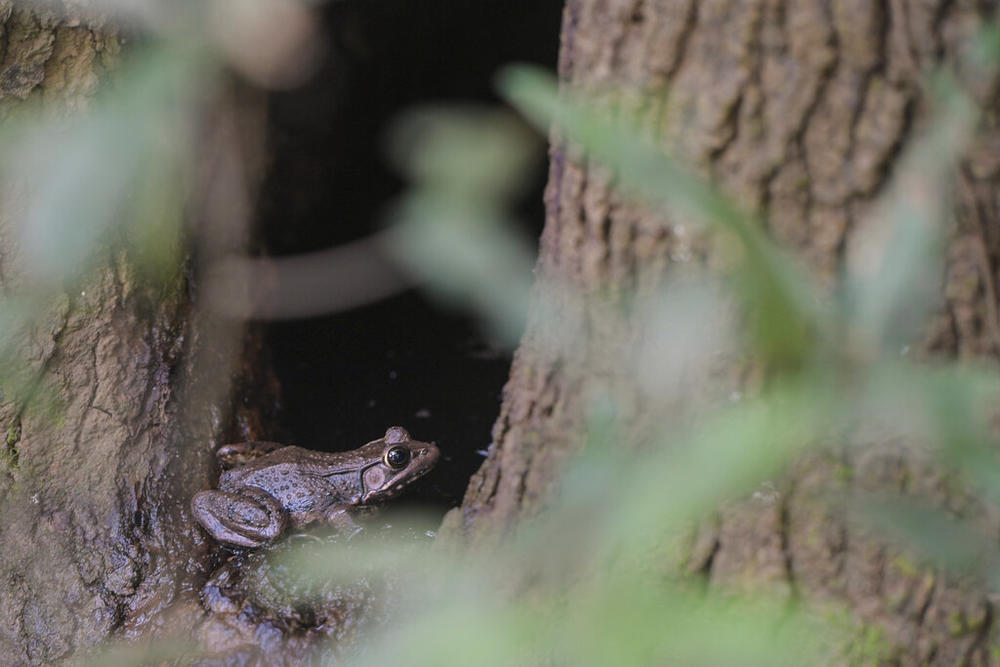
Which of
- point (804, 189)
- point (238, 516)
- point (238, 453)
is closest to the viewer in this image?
point (804, 189)

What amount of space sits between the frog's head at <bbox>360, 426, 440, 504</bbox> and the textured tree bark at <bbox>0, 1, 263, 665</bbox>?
864 millimetres

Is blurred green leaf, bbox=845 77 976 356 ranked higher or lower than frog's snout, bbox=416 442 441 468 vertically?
higher

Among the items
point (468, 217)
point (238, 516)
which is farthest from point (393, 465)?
point (468, 217)

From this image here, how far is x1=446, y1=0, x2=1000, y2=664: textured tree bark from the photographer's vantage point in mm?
1370

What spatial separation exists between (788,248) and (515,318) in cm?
67

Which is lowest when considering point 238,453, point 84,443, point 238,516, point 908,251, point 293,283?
point 238,516

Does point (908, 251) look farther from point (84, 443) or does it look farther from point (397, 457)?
point (397, 457)

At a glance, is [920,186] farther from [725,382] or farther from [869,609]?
[869,609]

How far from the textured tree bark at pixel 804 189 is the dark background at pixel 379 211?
2.15 m

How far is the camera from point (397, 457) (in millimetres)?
3885

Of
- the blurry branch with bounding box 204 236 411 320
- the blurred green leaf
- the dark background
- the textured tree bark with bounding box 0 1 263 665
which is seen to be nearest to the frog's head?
the dark background

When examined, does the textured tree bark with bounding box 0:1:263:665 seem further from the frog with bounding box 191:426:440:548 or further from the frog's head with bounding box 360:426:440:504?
the frog's head with bounding box 360:426:440:504

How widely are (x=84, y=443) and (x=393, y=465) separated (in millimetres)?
1319

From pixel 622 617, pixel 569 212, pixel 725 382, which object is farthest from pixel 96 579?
pixel 622 617
